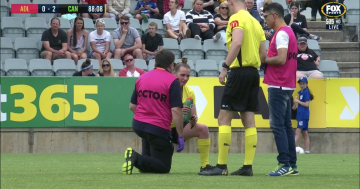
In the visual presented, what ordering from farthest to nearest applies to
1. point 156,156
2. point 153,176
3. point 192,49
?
point 192,49 < point 156,156 < point 153,176

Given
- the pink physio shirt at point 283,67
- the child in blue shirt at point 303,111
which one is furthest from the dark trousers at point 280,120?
the child in blue shirt at point 303,111

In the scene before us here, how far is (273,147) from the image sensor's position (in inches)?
577

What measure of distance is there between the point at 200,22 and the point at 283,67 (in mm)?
9503

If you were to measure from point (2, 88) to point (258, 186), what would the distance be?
817cm

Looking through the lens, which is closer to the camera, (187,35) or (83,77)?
(83,77)

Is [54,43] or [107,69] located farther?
[54,43]

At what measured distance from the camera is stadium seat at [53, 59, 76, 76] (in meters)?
15.5

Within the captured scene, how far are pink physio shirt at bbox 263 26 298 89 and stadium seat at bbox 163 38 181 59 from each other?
27.3ft

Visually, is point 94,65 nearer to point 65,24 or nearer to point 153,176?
point 65,24

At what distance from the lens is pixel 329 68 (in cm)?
1648

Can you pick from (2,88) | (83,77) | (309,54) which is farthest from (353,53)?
(2,88)

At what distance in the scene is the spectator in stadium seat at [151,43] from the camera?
54.1 ft

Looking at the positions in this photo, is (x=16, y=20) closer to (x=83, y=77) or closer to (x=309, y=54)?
(x=83, y=77)

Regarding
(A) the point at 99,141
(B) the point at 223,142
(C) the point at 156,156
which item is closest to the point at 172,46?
(A) the point at 99,141
